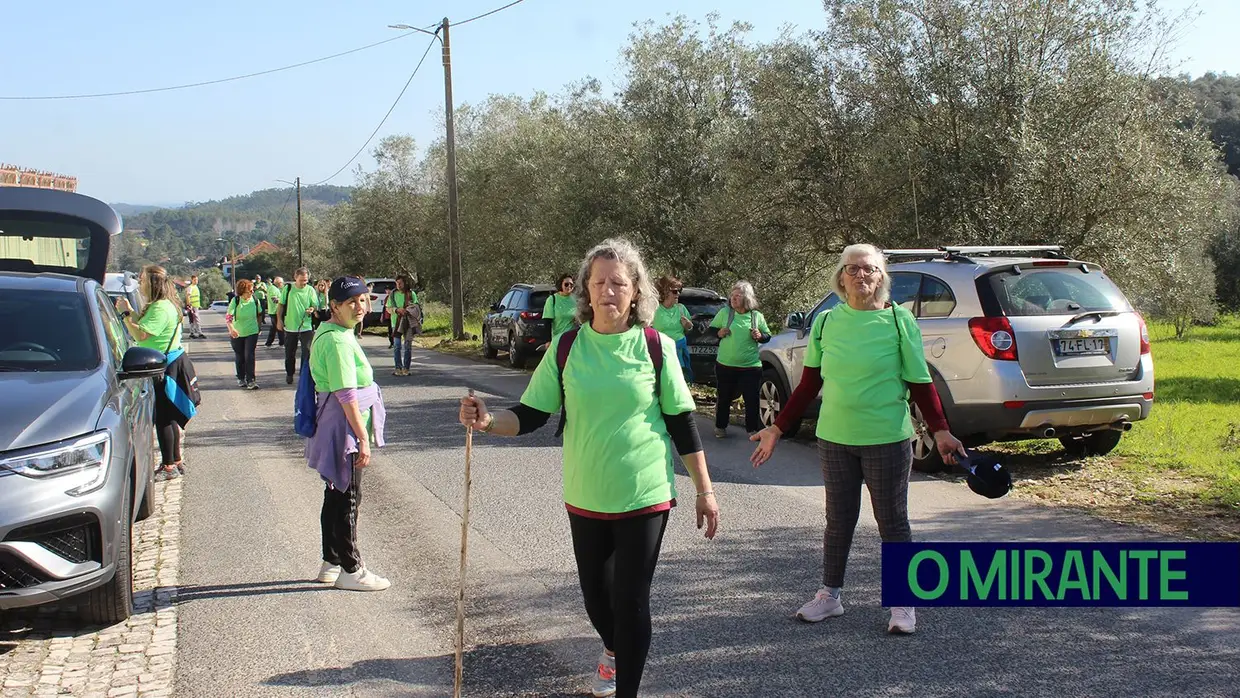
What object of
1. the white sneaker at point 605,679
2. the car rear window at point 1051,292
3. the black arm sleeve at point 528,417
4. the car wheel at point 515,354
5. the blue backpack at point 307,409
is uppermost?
the car rear window at point 1051,292

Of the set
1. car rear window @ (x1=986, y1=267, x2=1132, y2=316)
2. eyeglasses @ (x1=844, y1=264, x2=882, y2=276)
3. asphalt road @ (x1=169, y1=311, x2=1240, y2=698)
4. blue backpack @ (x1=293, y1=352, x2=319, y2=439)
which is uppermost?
eyeglasses @ (x1=844, y1=264, x2=882, y2=276)

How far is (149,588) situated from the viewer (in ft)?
19.0

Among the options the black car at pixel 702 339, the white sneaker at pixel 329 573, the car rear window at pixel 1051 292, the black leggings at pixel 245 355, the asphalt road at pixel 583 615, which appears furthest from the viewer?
the black leggings at pixel 245 355

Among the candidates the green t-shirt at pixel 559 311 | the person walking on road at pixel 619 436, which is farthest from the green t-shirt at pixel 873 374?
the green t-shirt at pixel 559 311

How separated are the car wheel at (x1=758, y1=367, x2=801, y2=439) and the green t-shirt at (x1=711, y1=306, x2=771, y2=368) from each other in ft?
1.06

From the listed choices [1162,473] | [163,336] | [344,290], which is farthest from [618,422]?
[1162,473]

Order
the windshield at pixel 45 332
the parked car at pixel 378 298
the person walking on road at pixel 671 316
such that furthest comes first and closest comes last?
the parked car at pixel 378 298 < the person walking on road at pixel 671 316 < the windshield at pixel 45 332

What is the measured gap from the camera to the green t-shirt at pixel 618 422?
12.6 feet

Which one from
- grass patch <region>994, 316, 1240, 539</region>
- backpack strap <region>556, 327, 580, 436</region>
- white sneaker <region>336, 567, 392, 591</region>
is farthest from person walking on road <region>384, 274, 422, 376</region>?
backpack strap <region>556, 327, 580, 436</region>

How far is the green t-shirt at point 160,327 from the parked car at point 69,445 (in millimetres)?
1874

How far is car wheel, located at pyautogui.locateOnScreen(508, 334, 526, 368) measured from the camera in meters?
19.3

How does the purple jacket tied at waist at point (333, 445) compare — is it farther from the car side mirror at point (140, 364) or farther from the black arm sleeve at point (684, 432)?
the black arm sleeve at point (684, 432)

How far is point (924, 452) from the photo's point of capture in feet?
28.8

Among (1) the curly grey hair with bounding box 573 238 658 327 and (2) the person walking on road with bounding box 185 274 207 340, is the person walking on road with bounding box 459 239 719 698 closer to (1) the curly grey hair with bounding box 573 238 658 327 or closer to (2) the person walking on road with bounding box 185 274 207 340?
(1) the curly grey hair with bounding box 573 238 658 327
